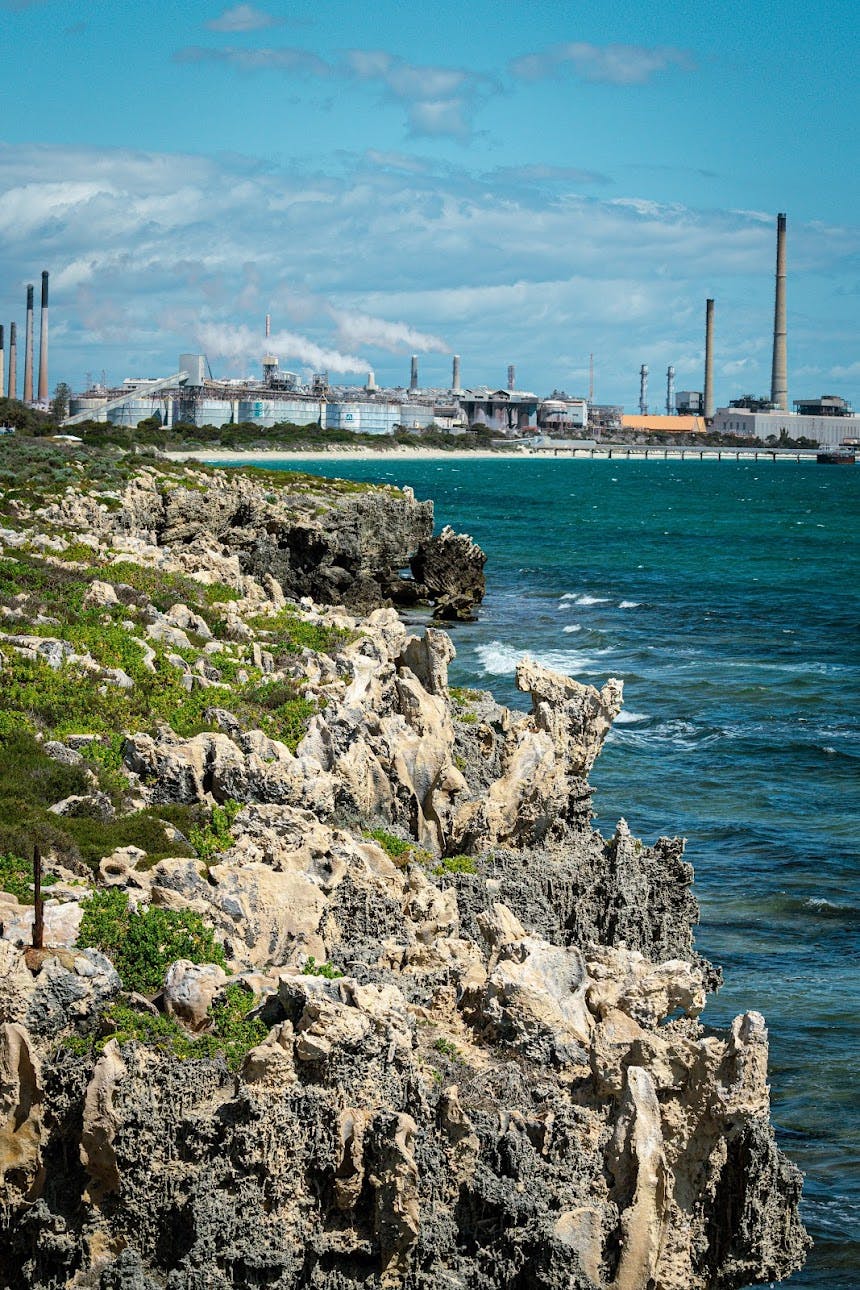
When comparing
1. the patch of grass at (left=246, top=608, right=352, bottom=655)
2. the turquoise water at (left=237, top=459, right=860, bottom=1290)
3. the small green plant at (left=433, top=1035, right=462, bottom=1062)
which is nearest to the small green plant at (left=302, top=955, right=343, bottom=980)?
the small green plant at (left=433, top=1035, right=462, bottom=1062)

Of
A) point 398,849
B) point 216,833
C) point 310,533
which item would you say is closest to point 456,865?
point 398,849

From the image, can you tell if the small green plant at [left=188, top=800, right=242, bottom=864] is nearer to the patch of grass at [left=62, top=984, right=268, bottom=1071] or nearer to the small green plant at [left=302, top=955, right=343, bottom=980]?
the small green plant at [left=302, top=955, right=343, bottom=980]

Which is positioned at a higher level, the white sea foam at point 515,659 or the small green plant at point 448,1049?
the white sea foam at point 515,659

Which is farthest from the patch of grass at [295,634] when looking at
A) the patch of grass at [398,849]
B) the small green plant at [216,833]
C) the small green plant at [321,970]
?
the small green plant at [321,970]

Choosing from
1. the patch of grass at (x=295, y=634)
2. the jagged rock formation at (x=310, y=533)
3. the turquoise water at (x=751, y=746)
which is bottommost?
the turquoise water at (x=751, y=746)

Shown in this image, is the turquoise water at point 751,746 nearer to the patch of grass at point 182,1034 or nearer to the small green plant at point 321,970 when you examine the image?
the small green plant at point 321,970

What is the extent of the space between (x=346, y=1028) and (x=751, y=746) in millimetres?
26074

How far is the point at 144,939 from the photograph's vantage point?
13.6m

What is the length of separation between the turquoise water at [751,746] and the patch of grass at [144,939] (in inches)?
253

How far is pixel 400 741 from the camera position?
20094 mm

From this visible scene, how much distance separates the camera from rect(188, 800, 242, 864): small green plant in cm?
1636

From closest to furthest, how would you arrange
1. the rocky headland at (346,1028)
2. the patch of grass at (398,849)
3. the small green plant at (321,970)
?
the rocky headland at (346,1028)
the small green plant at (321,970)
the patch of grass at (398,849)

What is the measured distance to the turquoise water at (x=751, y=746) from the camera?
60.5 ft

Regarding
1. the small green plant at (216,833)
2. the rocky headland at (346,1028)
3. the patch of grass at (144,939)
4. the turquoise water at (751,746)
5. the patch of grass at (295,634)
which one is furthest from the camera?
the patch of grass at (295,634)
